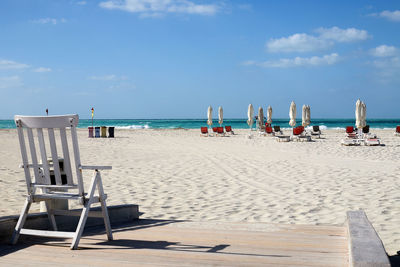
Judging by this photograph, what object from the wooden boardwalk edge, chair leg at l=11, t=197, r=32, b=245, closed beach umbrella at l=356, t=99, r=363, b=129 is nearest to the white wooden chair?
chair leg at l=11, t=197, r=32, b=245

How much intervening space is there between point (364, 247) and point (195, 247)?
120 centimetres

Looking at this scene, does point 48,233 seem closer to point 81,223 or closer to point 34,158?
point 81,223

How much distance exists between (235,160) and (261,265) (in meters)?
9.09

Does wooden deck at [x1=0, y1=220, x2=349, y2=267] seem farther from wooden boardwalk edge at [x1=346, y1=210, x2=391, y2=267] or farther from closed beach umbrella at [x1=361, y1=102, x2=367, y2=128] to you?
closed beach umbrella at [x1=361, y1=102, x2=367, y2=128]

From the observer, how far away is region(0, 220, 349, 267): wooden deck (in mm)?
2645

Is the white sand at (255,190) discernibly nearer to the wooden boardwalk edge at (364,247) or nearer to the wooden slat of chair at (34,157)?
the wooden boardwalk edge at (364,247)

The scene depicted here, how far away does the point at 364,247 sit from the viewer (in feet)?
7.65

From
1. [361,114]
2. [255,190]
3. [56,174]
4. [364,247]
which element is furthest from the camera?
[361,114]

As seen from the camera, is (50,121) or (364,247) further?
(50,121)

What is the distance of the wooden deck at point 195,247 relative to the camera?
2.64 m

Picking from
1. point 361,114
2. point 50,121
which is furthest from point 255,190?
point 361,114

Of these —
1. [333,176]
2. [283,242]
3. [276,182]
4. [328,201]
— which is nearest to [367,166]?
[333,176]

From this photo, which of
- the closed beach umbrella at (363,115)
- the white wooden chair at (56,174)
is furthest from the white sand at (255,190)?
the closed beach umbrella at (363,115)

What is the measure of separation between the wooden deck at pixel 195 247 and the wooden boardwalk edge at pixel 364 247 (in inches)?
6.8
